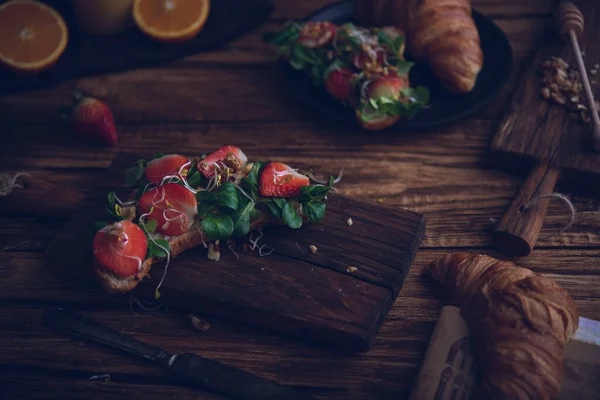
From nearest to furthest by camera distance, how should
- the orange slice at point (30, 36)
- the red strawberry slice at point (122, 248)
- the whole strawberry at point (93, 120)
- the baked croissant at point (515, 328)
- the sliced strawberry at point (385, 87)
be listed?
1. the baked croissant at point (515, 328)
2. the red strawberry slice at point (122, 248)
3. the sliced strawberry at point (385, 87)
4. the whole strawberry at point (93, 120)
5. the orange slice at point (30, 36)

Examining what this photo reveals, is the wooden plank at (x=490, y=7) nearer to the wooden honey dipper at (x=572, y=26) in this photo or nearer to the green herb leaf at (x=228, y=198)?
the wooden honey dipper at (x=572, y=26)

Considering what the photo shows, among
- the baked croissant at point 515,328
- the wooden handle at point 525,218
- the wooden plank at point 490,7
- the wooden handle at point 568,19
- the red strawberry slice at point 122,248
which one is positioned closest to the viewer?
the baked croissant at point 515,328

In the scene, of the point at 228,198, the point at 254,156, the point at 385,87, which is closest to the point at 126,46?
the point at 254,156

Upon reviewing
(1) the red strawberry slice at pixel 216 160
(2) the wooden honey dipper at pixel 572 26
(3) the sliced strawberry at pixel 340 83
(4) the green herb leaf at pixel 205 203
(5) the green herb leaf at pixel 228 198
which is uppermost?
(2) the wooden honey dipper at pixel 572 26

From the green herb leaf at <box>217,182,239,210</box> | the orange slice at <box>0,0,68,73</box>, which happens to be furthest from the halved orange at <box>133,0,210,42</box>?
the green herb leaf at <box>217,182,239,210</box>

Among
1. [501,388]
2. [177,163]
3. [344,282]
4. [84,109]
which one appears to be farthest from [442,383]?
[84,109]

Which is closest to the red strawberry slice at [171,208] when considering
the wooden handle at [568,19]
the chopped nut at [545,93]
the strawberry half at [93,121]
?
the strawberry half at [93,121]
